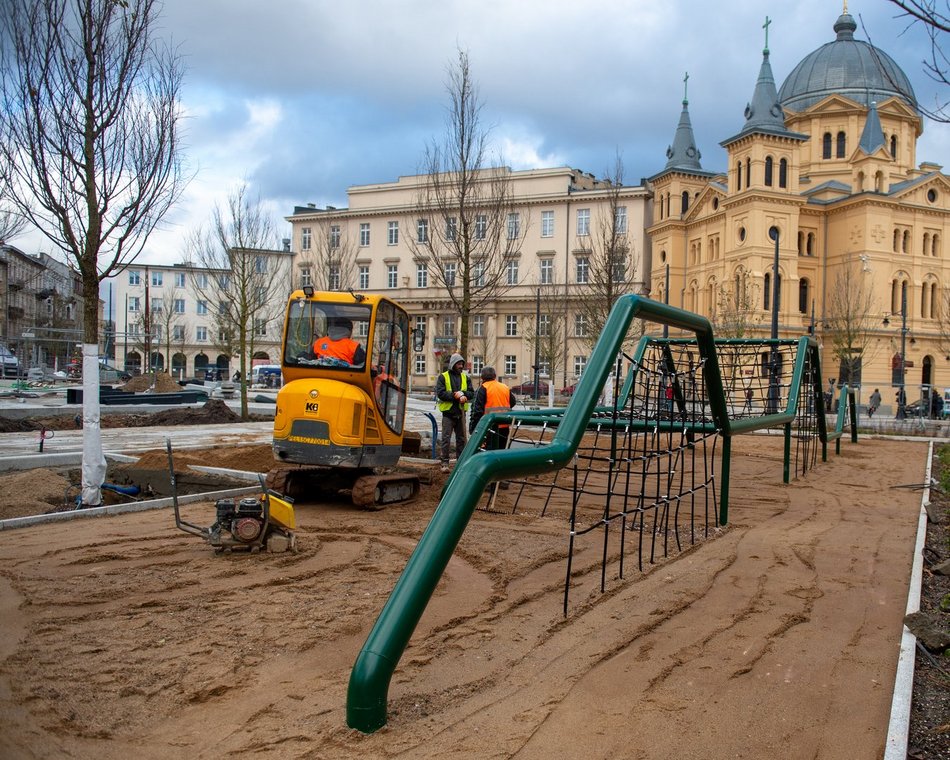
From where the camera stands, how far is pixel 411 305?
71938mm

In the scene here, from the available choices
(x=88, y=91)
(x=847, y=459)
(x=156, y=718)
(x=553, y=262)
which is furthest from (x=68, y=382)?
(x=553, y=262)

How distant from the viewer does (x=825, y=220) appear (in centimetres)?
6188

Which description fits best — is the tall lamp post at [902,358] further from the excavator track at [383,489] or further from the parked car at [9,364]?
the parked car at [9,364]

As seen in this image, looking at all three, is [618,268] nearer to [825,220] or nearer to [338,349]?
[338,349]

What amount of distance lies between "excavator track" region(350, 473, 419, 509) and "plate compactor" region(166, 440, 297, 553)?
94.6 inches

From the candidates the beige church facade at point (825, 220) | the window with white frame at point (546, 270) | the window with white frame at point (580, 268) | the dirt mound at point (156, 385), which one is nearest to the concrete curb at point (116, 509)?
the dirt mound at point (156, 385)

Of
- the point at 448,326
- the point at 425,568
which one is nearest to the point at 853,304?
the point at 448,326

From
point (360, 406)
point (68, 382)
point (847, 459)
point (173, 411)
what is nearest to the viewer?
point (360, 406)

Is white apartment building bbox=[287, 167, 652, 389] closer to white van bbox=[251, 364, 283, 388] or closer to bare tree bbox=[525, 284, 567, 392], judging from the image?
bare tree bbox=[525, 284, 567, 392]

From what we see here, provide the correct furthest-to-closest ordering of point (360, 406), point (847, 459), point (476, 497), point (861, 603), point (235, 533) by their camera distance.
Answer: point (847, 459)
point (360, 406)
point (235, 533)
point (861, 603)
point (476, 497)

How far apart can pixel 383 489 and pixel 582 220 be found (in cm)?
5904

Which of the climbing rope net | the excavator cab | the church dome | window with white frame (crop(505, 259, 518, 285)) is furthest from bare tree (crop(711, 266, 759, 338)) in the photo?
the excavator cab

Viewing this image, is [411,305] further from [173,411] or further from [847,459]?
[847,459]

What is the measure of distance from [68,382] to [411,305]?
3868 centimetres
